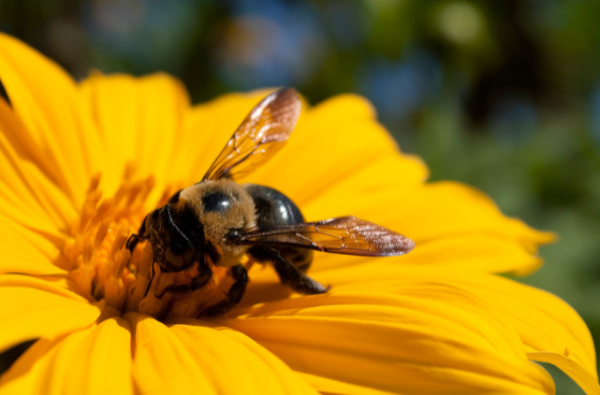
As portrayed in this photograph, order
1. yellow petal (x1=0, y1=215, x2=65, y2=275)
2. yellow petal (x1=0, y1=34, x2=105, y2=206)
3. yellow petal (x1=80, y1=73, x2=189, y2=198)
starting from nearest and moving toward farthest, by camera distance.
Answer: yellow petal (x1=0, y1=215, x2=65, y2=275), yellow petal (x1=0, y1=34, x2=105, y2=206), yellow petal (x1=80, y1=73, x2=189, y2=198)

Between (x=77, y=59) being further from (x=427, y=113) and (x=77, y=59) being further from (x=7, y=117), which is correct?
(x=427, y=113)

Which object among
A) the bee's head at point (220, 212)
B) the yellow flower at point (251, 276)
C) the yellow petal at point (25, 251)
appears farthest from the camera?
the bee's head at point (220, 212)

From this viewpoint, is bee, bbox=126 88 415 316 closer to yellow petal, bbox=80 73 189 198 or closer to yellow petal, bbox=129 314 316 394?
yellow petal, bbox=129 314 316 394

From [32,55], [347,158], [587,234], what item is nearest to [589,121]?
[587,234]

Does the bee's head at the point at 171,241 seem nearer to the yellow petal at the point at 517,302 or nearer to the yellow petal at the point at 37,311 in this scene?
the yellow petal at the point at 37,311

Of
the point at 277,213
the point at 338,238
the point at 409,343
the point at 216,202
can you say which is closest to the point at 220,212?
the point at 216,202

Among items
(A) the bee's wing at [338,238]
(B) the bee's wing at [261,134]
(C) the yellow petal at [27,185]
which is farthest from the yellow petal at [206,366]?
(B) the bee's wing at [261,134]

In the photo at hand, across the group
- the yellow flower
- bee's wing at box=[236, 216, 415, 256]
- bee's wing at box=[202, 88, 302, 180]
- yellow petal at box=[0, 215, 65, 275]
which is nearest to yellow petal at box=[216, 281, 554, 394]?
the yellow flower

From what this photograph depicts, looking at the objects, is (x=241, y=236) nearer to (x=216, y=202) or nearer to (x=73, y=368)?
(x=216, y=202)
